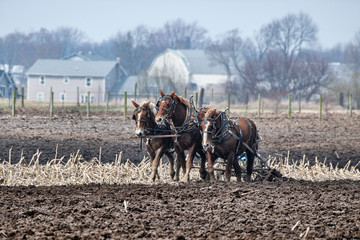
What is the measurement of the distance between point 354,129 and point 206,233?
18.6 m

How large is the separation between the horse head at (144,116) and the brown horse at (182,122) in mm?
297

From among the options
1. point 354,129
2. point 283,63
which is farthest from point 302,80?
point 354,129

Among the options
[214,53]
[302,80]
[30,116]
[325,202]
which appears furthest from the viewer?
[214,53]

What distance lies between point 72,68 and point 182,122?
62374 millimetres

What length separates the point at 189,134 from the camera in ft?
38.5

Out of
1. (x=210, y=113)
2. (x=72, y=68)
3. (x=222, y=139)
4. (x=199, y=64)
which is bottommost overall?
(x=222, y=139)

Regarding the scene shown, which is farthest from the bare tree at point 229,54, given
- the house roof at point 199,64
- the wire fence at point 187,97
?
the wire fence at point 187,97

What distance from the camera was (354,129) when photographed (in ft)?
80.4

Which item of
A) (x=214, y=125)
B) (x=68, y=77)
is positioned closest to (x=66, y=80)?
(x=68, y=77)

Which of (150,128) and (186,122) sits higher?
(186,122)

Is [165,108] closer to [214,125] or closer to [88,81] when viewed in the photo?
[214,125]

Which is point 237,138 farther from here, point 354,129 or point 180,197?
point 354,129

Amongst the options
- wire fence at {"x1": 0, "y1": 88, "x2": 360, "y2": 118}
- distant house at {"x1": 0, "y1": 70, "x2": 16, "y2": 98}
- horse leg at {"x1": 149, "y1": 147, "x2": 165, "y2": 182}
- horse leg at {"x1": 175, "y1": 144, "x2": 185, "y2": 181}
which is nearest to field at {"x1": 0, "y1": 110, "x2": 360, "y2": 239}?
horse leg at {"x1": 149, "y1": 147, "x2": 165, "y2": 182}

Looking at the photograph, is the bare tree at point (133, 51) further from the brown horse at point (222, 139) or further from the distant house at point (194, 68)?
the brown horse at point (222, 139)
